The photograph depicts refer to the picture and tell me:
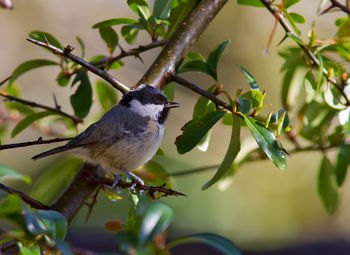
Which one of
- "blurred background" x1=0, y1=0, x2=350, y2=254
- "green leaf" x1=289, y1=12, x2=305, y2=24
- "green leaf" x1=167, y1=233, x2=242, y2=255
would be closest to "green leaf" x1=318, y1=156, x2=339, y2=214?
"green leaf" x1=289, y1=12, x2=305, y2=24

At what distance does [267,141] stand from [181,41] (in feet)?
2.37

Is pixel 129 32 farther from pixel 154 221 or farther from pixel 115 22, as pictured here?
pixel 154 221

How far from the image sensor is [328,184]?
2895mm

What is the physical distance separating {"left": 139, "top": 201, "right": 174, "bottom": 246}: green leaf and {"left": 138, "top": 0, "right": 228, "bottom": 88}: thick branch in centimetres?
91

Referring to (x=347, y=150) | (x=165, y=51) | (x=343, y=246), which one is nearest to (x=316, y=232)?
(x=343, y=246)

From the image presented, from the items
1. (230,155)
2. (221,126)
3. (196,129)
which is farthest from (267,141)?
(221,126)

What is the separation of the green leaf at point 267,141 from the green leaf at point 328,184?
1.11 meters

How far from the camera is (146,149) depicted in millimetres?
2674

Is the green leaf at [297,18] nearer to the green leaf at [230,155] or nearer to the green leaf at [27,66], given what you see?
the green leaf at [230,155]

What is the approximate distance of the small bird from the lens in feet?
8.69

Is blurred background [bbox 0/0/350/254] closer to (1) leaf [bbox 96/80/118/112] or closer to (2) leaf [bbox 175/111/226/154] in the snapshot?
(1) leaf [bbox 96/80/118/112]

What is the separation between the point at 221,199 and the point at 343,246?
7.87 feet

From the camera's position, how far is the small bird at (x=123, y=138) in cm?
265

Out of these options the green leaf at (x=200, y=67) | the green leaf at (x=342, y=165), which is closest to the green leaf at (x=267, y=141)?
the green leaf at (x=200, y=67)
